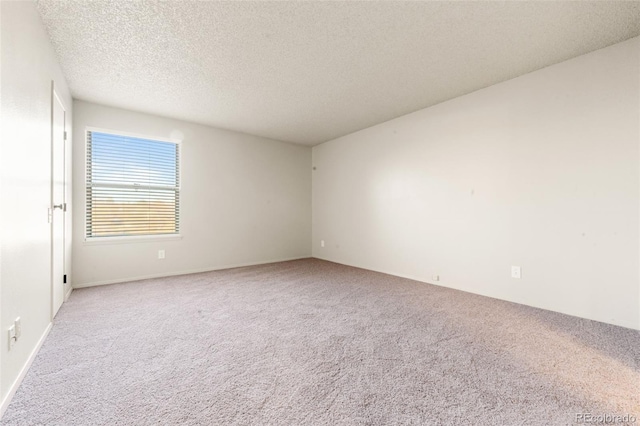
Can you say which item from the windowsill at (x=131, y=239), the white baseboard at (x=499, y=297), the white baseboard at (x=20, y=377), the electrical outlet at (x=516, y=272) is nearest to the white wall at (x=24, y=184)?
the white baseboard at (x=20, y=377)

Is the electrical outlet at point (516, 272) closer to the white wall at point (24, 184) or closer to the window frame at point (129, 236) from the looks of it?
the white wall at point (24, 184)

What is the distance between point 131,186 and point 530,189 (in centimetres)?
509

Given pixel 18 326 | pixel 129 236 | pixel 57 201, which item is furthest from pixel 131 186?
pixel 18 326

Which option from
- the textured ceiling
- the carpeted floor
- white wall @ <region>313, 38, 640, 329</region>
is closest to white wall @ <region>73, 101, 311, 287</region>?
the textured ceiling

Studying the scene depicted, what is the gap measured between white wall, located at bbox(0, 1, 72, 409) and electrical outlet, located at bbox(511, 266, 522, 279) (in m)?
4.11

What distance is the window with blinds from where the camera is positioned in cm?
371

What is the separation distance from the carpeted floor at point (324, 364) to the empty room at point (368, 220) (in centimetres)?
2

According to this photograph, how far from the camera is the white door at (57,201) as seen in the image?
95.7 inches

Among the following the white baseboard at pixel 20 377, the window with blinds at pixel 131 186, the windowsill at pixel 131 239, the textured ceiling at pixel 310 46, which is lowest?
the white baseboard at pixel 20 377

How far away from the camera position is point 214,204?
4668 millimetres

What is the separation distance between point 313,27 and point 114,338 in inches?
116

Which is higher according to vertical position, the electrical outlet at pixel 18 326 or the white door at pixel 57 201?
the white door at pixel 57 201

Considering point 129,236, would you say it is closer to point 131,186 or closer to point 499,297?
point 131,186

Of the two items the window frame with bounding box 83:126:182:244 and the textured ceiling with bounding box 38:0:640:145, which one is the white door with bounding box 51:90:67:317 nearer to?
the textured ceiling with bounding box 38:0:640:145
